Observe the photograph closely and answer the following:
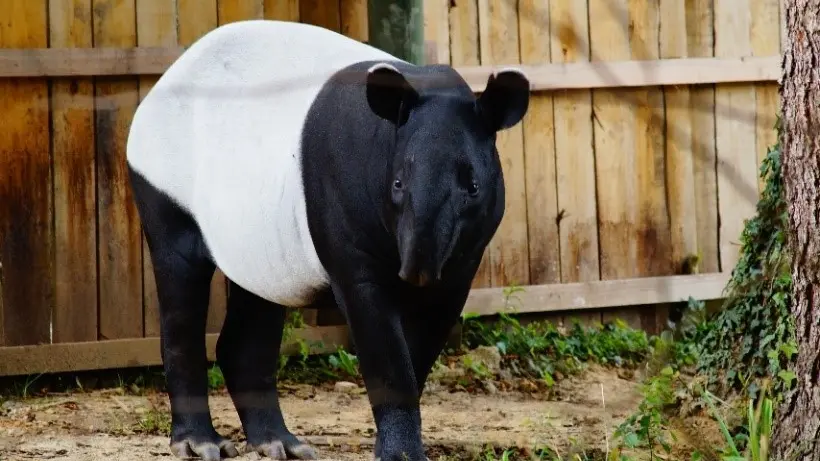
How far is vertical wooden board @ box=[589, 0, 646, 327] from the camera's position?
21.7ft

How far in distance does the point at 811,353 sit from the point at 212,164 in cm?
200

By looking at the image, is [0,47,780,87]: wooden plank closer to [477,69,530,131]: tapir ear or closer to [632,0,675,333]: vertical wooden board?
[632,0,675,333]: vertical wooden board

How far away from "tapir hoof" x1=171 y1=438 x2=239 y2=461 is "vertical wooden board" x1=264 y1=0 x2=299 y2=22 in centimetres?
229

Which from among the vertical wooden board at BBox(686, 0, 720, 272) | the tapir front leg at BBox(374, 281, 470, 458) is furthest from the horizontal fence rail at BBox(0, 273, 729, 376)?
the tapir front leg at BBox(374, 281, 470, 458)

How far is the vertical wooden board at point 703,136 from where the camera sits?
22.1 feet

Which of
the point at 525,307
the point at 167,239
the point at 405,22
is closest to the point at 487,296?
the point at 525,307

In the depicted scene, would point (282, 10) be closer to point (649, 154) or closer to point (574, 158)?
point (574, 158)

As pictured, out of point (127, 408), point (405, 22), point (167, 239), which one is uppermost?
point (405, 22)

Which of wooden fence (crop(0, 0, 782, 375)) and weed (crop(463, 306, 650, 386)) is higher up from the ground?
wooden fence (crop(0, 0, 782, 375))

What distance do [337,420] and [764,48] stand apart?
3324 millimetres

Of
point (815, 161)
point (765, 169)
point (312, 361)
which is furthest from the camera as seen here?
point (312, 361)

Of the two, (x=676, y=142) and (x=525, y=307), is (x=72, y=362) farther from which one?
(x=676, y=142)

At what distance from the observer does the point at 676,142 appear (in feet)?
21.9

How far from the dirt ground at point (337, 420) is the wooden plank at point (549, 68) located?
57.1 inches
